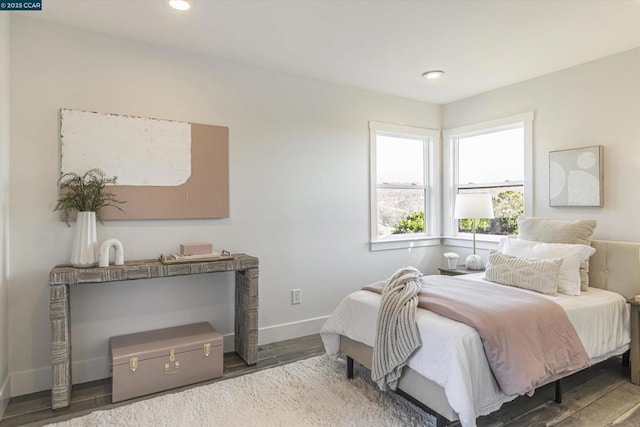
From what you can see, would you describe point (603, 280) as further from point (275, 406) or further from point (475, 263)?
point (275, 406)

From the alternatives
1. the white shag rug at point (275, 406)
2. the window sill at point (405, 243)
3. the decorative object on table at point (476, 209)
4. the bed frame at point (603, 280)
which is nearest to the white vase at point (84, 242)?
the white shag rug at point (275, 406)

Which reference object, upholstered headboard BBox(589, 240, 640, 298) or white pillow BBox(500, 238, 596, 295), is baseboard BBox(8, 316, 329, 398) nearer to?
white pillow BBox(500, 238, 596, 295)

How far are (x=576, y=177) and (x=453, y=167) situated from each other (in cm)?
143

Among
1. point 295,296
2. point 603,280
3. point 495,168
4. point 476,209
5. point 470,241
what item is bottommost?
point 295,296

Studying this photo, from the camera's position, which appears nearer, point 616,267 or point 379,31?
point 379,31

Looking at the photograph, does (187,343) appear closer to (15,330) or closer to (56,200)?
(15,330)

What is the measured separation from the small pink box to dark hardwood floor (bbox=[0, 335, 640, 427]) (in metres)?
0.94

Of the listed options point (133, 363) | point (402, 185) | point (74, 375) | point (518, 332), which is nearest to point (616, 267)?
point (518, 332)

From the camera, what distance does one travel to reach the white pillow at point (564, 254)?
8.87 ft

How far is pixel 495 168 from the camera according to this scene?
411 centimetres

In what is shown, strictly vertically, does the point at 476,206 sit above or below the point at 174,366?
above

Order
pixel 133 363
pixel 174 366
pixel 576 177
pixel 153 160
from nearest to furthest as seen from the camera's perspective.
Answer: pixel 133 363, pixel 174 366, pixel 153 160, pixel 576 177

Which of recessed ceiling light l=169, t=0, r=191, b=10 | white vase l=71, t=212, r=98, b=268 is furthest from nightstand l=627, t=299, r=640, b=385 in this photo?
white vase l=71, t=212, r=98, b=268

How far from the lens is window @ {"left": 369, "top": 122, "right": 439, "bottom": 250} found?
164 inches
